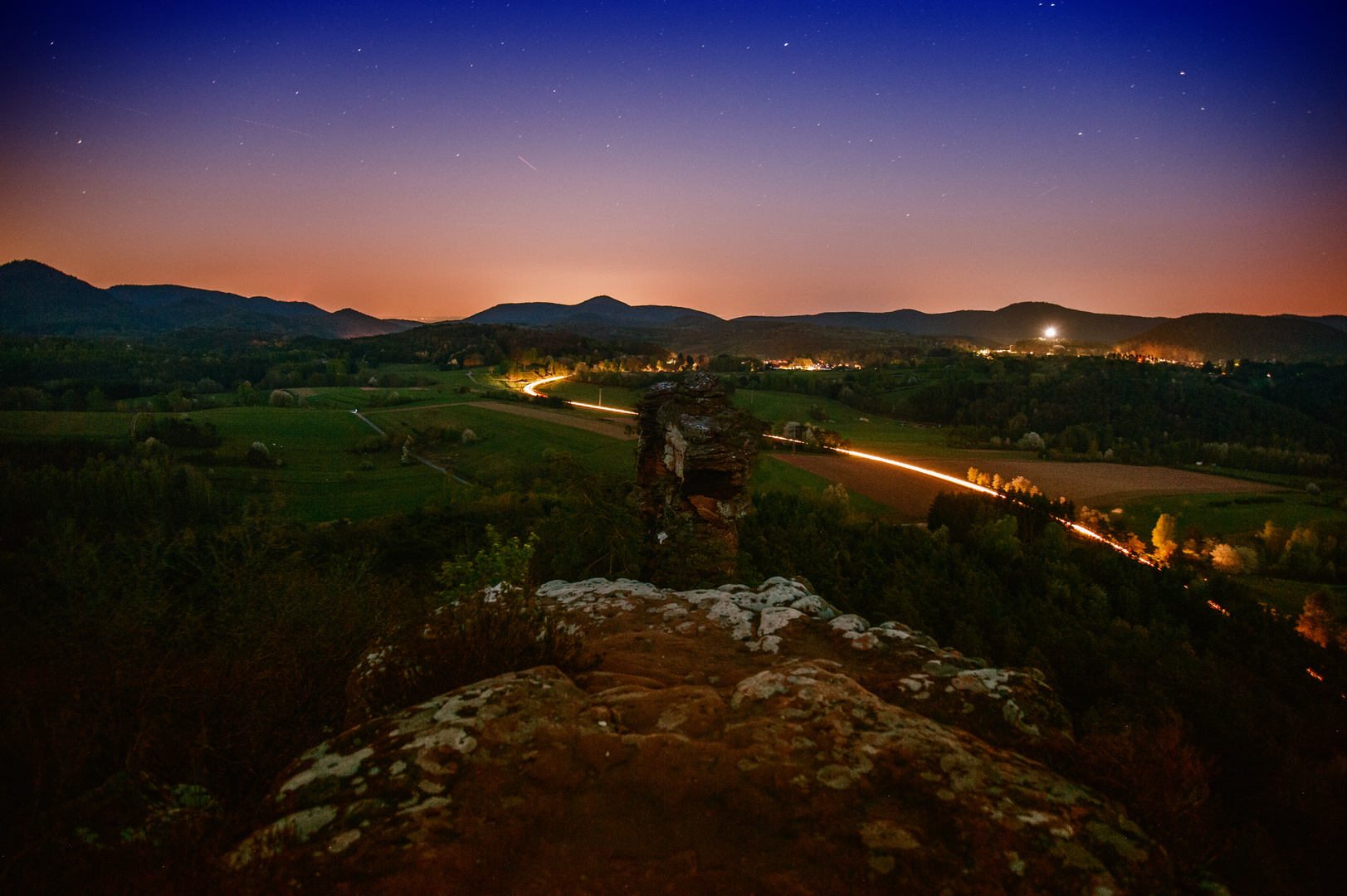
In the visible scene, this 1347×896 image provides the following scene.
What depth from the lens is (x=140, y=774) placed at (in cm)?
256

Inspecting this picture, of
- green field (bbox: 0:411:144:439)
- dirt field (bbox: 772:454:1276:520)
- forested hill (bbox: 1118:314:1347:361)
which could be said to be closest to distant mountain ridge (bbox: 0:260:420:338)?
green field (bbox: 0:411:144:439)

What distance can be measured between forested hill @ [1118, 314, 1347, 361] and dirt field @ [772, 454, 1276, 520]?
166 metres

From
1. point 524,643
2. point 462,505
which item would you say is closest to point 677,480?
point 524,643

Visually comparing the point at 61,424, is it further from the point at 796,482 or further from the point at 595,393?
the point at 796,482

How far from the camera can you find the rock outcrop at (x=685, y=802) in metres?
2.41

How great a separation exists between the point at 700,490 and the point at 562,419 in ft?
159

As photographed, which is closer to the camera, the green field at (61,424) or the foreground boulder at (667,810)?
the foreground boulder at (667,810)

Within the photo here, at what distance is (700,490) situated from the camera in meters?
11.1

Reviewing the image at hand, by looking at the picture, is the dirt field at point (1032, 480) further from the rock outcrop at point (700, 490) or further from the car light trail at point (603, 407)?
the rock outcrop at point (700, 490)

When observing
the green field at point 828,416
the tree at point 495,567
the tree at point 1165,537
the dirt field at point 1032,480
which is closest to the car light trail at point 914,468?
the dirt field at point 1032,480

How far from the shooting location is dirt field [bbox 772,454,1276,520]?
42.9 meters

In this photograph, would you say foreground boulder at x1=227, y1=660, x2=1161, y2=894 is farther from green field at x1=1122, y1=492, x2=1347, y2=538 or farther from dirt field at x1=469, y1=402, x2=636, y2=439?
green field at x1=1122, y1=492, x2=1347, y2=538

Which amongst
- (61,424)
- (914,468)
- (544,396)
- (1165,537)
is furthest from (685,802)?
(544,396)

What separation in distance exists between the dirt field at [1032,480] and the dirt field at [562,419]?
16.0m
